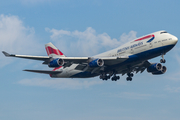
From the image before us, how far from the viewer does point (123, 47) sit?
52.3 metres

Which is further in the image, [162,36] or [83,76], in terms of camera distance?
[83,76]

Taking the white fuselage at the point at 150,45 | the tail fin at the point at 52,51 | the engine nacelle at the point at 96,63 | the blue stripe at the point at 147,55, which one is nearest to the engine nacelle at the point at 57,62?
the engine nacelle at the point at 96,63

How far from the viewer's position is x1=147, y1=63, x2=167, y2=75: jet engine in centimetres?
5850

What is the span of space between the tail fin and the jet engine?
20208mm

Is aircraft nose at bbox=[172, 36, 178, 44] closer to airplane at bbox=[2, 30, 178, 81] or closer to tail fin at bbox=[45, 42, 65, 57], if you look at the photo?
airplane at bbox=[2, 30, 178, 81]

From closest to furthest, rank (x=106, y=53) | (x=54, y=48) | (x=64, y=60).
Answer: (x=64, y=60)
(x=106, y=53)
(x=54, y=48)

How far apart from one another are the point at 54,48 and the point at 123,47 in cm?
1984

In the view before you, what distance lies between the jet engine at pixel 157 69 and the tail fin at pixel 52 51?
2021 cm

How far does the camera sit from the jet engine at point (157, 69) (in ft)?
192

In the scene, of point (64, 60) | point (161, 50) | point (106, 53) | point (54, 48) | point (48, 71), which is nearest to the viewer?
point (161, 50)

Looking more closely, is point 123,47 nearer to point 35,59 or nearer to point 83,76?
point 83,76

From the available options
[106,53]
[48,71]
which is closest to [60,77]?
[48,71]

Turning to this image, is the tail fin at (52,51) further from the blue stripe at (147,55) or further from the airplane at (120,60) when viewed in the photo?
the blue stripe at (147,55)

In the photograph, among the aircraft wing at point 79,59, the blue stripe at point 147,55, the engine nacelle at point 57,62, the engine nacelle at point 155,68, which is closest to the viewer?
the blue stripe at point 147,55
